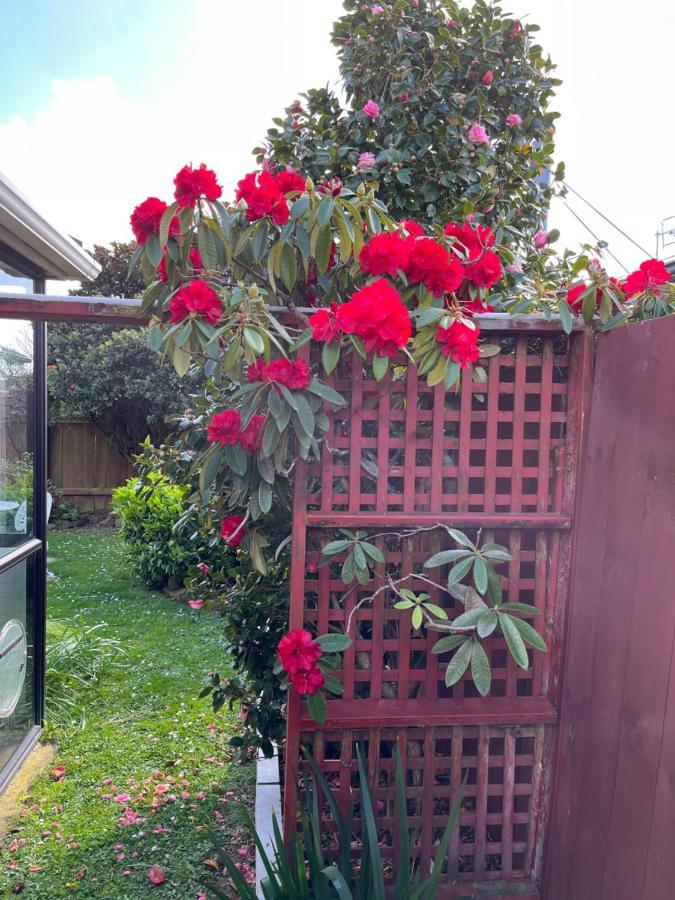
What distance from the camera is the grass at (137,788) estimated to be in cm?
248

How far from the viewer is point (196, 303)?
1655mm

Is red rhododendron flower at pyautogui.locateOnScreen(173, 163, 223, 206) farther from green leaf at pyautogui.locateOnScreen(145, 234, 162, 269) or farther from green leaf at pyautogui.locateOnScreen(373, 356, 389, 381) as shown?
green leaf at pyautogui.locateOnScreen(373, 356, 389, 381)

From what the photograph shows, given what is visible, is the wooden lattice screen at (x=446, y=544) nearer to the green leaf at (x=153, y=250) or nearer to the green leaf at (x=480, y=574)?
the green leaf at (x=480, y=574)

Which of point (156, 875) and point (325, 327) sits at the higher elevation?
point (325, 327)

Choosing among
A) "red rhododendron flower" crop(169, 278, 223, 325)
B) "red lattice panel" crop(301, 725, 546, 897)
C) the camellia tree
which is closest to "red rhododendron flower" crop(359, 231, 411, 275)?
the camellia tree

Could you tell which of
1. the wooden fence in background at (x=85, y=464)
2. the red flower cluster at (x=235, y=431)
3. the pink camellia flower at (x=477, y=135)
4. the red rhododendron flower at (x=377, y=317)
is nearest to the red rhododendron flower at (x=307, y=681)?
the red flower cluster at (x=235, y=431)

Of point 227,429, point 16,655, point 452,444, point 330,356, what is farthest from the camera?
point 16,655

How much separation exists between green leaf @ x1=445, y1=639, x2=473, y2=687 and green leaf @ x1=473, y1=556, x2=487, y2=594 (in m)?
0.15

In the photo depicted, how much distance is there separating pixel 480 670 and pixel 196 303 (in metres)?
1.15

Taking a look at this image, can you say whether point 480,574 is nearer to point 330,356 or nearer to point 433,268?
Answer: point 330,356

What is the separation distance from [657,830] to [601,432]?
2.96 feet

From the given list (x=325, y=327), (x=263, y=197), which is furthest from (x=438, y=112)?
(x=325, y=327)

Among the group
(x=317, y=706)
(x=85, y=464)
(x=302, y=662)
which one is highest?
(x=302, y=662)

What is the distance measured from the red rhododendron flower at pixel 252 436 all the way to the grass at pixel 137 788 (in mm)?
1058
